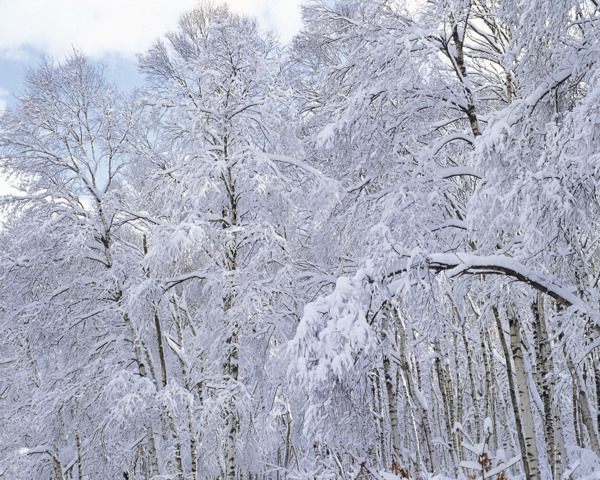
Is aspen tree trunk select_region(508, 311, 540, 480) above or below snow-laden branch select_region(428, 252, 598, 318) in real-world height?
below

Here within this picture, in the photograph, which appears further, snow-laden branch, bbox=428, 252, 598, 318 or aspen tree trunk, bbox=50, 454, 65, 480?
aspen tree trunk, bbox=50, 454, 65, 480

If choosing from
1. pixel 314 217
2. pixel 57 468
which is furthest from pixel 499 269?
pixel 57 468

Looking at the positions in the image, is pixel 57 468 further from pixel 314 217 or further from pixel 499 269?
pixel 499 269

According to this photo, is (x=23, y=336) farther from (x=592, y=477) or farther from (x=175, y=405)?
(x=592, y=477)

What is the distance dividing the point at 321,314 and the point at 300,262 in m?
4.62

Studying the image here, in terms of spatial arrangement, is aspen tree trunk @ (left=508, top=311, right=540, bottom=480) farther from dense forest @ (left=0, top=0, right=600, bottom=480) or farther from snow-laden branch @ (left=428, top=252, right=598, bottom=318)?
snow-laden branch @ (left=428, top=252, right=598, bottom=318)

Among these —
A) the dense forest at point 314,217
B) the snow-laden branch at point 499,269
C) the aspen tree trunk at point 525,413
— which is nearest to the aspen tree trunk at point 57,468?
the dense forest at point 314,217

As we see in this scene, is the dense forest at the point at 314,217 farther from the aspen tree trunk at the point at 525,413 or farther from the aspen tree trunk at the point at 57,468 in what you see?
the aspen tree trunk at the point at 57,468

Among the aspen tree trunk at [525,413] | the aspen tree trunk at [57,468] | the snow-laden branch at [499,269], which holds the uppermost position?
the snow-laden branch at [499,269]

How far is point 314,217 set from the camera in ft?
22.3

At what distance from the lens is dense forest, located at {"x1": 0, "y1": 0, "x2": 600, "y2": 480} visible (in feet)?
12.2

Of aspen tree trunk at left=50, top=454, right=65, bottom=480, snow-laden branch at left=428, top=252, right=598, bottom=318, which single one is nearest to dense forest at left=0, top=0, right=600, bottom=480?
snow-laden branch at left=428, top=252, right=598, bottom=318

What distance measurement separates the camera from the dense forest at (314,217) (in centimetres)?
371

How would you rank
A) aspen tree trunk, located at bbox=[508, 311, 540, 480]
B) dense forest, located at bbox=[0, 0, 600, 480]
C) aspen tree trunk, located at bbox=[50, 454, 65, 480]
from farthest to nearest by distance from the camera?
aspen tree trunk, located at bbox=[50, 454, 65, 480] → aspen tree trunk, located at bbox=[508, 311, 540, 480] → dense forest, located at bbox=[0, 0, 600, 480]
